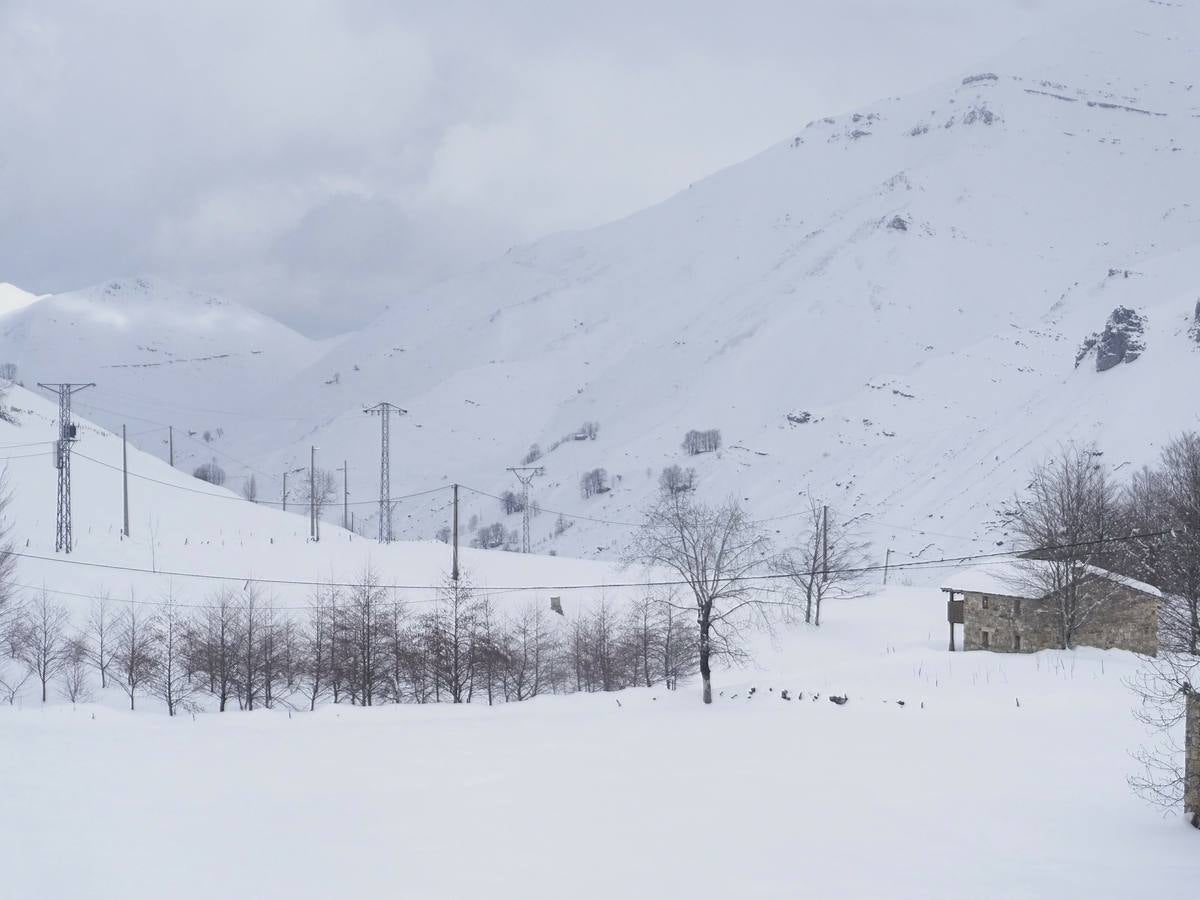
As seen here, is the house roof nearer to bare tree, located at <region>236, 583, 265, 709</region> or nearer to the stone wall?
the stone wall

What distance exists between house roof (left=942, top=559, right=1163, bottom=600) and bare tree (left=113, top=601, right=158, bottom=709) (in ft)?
116

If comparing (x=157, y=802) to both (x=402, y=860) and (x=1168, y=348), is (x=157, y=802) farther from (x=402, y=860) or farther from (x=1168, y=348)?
(x=1168, y=348)

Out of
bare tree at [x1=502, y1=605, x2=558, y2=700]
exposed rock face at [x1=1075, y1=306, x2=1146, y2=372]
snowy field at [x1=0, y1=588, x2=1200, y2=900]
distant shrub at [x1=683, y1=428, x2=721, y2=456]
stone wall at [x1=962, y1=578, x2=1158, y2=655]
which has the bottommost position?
bare tree at [x1=502, y1=605, x2=558, y2=700]

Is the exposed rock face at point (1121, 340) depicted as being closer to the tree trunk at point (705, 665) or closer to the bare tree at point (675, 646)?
the bare tree at point (675, 646)

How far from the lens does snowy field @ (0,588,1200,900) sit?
13016 mm

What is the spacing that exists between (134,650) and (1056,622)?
127ft

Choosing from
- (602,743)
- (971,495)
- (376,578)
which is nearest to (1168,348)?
(971,495)

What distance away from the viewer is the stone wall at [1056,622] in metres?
36.1

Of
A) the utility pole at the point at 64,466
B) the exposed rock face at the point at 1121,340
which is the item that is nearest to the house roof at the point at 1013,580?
the utility pole at the point at 64,466

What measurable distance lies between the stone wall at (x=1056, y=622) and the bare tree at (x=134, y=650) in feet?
118

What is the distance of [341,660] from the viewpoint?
43.8 metres

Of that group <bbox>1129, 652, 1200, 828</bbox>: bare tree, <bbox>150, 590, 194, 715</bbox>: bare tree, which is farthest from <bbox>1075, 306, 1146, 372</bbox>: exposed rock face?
<bbox>150, 590, 194, 715</bbox>: bare tree

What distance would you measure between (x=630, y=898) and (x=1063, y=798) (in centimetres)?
900

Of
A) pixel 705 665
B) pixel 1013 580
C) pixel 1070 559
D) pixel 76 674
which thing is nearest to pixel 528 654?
pixel 705 665
